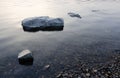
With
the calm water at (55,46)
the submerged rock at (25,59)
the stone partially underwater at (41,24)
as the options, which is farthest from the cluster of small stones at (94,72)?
the stone partially underwater at (41,24)

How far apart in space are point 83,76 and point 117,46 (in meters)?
5.55

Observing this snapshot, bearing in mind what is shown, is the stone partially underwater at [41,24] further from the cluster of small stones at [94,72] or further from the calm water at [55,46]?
the cluster of small stones at [94,72]

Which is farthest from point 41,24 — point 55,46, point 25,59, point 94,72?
point 94,72

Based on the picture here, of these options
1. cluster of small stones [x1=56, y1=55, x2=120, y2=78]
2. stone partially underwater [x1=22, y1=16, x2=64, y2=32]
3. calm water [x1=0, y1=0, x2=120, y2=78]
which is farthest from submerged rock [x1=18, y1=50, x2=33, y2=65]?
stone partially underwater [x1=22, y1=16, x2=64, y2=32]

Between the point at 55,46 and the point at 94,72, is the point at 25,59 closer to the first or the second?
the point at 55,46

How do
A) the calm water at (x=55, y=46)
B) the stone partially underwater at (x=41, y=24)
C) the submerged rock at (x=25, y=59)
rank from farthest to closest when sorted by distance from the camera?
the stone partially underwater at (x=41, y=24) < the submerged rock at (x=25, y=59) < the calm water at (x=55, y=46)

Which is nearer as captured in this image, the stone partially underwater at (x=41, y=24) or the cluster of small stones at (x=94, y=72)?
the cluster of small stones at (x=94, y=72)

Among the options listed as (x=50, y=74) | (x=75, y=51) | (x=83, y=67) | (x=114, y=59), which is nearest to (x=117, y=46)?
(x=114, y=59)

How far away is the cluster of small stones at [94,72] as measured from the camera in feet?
32.8

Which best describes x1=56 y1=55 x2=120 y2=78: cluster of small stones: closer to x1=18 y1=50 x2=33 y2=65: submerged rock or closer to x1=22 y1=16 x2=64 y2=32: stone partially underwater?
x1=18 y1=50 x2=33 y2=65: submerged rock

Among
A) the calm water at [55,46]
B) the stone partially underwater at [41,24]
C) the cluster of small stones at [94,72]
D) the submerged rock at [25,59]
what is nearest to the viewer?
the cluster of small stones at [94,72]

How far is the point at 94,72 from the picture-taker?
10.4 meters

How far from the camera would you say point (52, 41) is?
51.0ft

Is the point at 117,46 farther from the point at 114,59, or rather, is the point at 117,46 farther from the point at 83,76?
the point at 83,76
